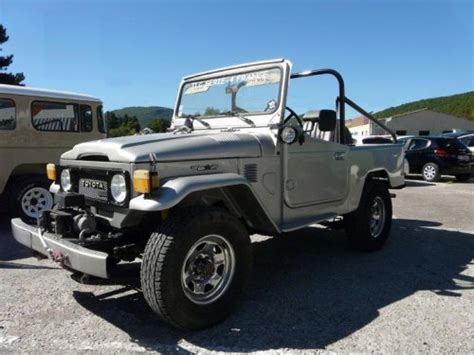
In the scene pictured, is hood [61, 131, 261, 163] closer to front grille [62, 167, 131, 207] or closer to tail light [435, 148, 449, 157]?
front grille [62, 167, 131, 207]

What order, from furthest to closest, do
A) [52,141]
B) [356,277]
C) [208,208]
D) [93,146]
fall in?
[52,141] → [356,277] → [93,146] → [208,208]

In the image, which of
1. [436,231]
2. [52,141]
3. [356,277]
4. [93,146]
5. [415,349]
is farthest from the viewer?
[52,141]

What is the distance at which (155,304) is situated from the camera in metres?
3.26

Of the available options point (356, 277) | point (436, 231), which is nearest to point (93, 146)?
point (356, 277)

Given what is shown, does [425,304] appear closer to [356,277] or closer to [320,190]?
[356,277]

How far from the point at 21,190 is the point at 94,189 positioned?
416 cm

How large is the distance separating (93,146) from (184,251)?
4.29ft

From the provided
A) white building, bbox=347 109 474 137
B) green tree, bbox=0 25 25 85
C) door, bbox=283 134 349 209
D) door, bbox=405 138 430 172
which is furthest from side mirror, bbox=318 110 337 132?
white building, bbox=347 109 474 137

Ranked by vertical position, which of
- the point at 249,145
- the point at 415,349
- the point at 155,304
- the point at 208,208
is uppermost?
the point at 249,145

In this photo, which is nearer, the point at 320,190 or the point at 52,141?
the point at 320,190

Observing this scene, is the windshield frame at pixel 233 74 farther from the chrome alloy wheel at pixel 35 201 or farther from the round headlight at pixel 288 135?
the chrome alloy wheel at pixel 35 201

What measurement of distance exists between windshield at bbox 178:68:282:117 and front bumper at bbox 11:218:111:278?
7.26 feet

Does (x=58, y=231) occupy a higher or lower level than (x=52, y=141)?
lower

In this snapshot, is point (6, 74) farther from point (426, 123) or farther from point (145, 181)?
point (426, 123)
